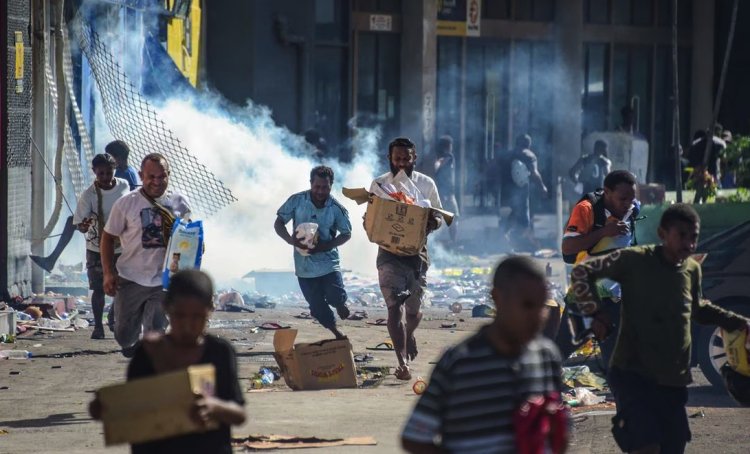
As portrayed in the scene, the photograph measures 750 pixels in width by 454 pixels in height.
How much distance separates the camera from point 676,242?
6414 mm

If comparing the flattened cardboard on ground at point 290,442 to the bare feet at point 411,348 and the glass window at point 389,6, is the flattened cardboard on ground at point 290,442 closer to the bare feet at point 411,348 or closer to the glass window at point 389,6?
the bare feet at point 411,348

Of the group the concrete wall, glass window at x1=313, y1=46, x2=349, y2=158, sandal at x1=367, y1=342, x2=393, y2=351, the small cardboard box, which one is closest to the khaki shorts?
sandal at x1=367, y1=342, x2=393, y2=351

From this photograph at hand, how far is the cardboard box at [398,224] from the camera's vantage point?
34.9 feet

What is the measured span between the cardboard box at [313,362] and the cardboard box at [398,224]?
0.87 metres

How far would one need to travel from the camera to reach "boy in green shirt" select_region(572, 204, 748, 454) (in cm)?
643

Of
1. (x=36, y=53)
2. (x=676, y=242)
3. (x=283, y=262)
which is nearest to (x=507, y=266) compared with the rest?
(x=676, y=242)

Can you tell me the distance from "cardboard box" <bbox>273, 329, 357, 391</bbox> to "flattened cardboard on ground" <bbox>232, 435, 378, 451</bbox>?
5.93ft

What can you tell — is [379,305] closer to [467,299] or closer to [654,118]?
[467,299]

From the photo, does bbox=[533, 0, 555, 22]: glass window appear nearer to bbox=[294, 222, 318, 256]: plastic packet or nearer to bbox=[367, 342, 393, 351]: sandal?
bbox=[367, 342, 393, 351]: sandal

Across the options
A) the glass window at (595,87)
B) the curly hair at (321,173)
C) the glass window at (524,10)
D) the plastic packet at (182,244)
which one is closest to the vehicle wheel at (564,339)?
the curly hair at (321,173)

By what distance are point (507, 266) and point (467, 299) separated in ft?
41.0

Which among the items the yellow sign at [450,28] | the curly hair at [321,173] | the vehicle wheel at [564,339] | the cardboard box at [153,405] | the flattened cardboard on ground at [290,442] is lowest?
the flattened cardboard on ground at [290,442]

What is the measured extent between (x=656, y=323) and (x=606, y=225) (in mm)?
2294

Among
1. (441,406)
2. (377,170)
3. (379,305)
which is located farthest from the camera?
(377,170)
